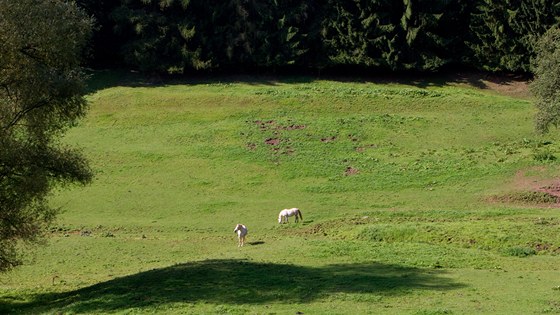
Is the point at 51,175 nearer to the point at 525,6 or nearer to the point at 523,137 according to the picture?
the point at 523,137

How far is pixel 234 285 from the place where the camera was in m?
31.0

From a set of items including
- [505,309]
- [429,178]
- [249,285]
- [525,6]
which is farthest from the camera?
[525,6]

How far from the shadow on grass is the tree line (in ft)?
154

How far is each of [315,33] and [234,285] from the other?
5429 cm

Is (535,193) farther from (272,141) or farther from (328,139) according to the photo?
(272,141)

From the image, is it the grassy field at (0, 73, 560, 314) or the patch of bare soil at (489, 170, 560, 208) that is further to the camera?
the patch of bare soil at (489, 170, 560, 208)

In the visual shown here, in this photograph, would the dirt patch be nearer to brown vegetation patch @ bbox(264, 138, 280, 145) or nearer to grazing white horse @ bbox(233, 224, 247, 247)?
brown vegetation patch @ bbox(264, 138, 280, 145)

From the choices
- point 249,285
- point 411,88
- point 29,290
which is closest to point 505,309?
point 249,285

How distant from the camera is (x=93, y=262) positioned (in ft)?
136

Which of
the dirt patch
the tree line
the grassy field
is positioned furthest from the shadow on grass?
the tree line

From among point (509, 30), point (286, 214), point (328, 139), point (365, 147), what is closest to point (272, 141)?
point (328, 139)

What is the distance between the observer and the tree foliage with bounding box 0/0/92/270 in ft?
104

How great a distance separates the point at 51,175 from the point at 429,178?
1186 inches

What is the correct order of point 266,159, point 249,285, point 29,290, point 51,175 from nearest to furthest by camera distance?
1. point 249,285
2. point 51,175
3. point 29,290
4. point 266,159
